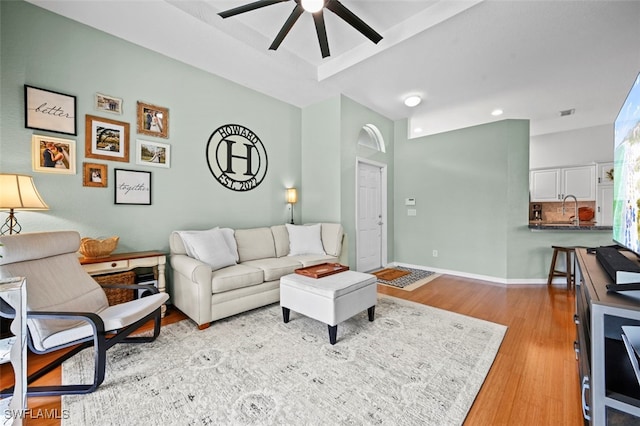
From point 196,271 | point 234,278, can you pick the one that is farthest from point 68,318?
point 234,278

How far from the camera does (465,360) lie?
1963mm

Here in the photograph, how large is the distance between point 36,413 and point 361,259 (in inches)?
154

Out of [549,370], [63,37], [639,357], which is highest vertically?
[63,37]

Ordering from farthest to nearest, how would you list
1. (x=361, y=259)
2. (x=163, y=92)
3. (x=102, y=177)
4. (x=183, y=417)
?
(x=361, y=259) → (x=163, y=92) → (x=102, y=177) → (x=183, y=417)

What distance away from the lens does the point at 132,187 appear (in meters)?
2.87

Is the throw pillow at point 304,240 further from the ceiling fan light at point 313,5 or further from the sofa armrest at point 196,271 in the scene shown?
the ceiling fan light at point 313,5

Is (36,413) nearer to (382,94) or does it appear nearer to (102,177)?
(102,177)

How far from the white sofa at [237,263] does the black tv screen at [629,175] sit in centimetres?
265

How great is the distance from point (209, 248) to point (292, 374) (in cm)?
161

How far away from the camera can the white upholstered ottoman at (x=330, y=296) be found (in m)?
2.20

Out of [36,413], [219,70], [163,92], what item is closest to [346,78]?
[219,70]

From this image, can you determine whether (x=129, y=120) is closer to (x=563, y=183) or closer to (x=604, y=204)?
(x=563, y=183)

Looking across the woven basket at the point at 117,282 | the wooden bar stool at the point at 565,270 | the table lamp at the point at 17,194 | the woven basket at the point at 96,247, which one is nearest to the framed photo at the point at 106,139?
the table lamp at the point at 17,194
